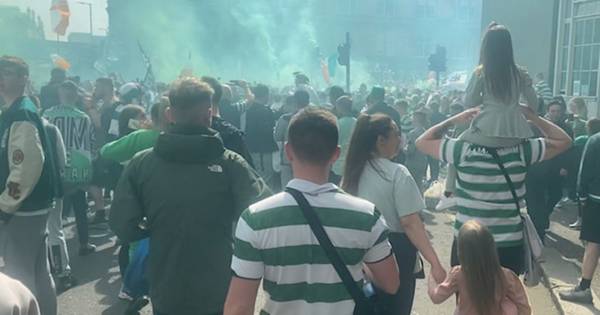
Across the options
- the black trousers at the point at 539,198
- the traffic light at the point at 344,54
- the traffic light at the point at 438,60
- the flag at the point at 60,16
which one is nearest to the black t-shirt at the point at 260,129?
the black trousers at the point at 539,198

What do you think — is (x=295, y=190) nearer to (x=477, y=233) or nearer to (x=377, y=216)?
(x=377, y=216)

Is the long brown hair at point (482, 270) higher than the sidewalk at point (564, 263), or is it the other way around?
the long brown hair at point (482, 270)

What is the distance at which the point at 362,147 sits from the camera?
348cm

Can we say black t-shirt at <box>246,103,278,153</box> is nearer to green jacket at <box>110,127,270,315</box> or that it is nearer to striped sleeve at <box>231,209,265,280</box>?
green jacket at <box>110,127,270,315</box>

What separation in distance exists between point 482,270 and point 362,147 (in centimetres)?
99

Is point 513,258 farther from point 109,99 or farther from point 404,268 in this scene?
point 109,99

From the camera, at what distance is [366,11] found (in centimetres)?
7294

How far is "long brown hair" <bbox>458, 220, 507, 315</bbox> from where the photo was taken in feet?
10.1

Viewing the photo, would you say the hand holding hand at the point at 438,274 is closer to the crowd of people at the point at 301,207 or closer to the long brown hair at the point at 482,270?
the crowd of people at the point at 301,207

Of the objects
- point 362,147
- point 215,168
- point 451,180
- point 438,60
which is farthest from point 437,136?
point 438,60

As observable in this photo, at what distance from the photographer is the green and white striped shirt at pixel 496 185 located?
3.49 m

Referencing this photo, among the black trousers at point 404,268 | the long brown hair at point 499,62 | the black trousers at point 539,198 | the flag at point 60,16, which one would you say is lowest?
the black trousers at point 539,198

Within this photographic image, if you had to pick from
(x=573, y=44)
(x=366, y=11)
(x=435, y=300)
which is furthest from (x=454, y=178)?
(x=366, y=11)

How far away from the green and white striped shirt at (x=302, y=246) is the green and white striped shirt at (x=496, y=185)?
1.38 m
